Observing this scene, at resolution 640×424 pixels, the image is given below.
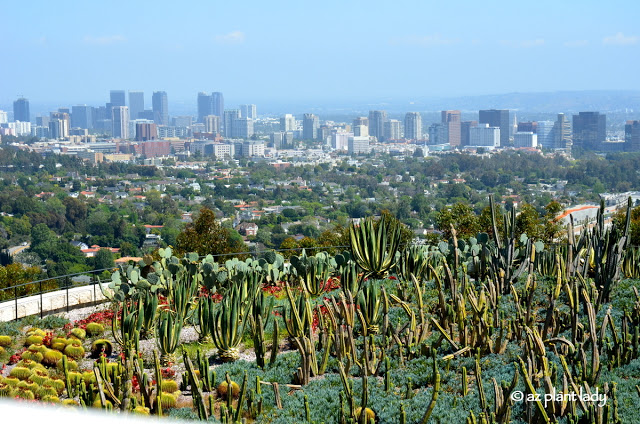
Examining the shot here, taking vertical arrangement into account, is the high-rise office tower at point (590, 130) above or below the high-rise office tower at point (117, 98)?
below

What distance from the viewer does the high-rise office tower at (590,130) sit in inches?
4107

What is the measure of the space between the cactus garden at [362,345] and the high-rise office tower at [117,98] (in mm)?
162307

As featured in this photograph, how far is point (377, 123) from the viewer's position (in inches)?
5389

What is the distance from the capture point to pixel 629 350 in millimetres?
3629

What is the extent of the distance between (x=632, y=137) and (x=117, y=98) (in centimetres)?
10544

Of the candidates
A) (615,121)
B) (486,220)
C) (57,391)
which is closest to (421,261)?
(57,391)

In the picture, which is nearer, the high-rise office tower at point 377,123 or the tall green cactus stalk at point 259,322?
the tall green cactus stalk at point 259,322

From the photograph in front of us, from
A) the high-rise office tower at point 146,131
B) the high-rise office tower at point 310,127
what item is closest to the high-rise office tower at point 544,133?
the high-rise office tower at point 310,127

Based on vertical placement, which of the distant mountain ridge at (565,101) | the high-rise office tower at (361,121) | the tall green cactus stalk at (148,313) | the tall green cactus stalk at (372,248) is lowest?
the tall green cactus stalk at (148,313)

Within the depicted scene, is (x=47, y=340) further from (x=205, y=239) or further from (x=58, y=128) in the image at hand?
(x=58, y=128)

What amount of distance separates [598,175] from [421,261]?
68.0 meters

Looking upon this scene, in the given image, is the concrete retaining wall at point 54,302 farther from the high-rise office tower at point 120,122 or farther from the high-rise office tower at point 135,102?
the high-rise office tower at point 135,102

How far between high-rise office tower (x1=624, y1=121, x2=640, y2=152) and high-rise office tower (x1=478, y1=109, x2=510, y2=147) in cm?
2435

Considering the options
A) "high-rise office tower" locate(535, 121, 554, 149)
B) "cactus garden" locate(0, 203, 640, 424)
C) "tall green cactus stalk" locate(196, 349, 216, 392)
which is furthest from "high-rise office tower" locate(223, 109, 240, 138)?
"tall green cactus stalk" locate(196, 349, 216, 392)
